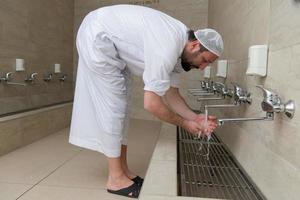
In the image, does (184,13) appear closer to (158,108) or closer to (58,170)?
(58,170)

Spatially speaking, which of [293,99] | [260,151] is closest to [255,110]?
[260,151]

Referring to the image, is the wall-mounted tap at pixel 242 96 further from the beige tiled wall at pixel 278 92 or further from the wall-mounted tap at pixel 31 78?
the wall-mounted tap at pixel 31 78

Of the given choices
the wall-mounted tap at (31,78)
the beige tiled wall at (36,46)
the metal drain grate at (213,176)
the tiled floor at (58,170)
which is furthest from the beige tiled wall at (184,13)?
the metal drain grate at (213,176)

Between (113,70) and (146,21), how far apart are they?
0.27 m

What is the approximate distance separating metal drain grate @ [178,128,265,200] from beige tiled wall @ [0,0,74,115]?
146 centimetres

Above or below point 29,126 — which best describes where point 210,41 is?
above

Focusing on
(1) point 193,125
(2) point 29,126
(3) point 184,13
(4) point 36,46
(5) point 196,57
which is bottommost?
(2) point 29,126

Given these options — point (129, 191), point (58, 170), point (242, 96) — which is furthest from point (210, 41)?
point (58, 170)

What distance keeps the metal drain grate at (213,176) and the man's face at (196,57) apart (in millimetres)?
442

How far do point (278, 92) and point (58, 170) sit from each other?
4.03ft

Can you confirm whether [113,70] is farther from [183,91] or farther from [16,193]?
[183,91]

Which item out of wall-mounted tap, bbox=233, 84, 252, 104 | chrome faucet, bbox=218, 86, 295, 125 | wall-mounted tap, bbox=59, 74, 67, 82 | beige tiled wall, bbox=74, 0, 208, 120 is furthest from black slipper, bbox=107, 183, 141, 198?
wall-mounted tap, bbox=59, 74, 67, 82

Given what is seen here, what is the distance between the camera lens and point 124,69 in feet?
5.15

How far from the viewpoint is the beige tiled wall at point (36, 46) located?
240 cm
